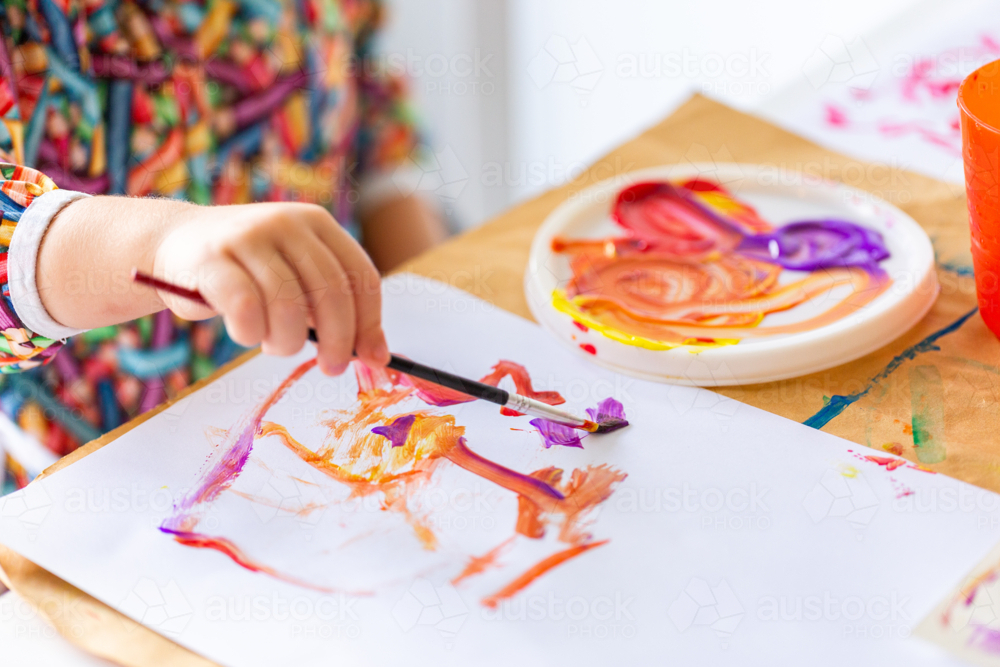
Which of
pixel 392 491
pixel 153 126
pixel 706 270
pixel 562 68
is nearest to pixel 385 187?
pixel 153 126

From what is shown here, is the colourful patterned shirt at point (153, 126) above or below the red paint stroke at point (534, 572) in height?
above

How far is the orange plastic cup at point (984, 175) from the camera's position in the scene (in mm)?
447

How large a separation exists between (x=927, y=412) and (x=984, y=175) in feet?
0.42

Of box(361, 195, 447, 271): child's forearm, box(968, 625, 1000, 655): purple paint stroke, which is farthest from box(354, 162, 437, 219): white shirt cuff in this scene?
box(968, 625, 1000, 655): purple paint stroke

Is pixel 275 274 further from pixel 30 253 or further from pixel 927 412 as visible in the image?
pixel 927 412

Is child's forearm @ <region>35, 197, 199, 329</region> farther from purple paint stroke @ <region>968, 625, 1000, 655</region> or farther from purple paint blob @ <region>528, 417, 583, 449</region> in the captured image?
A: purple paint stroke @ <region>968, 625, 1000, 655</region>

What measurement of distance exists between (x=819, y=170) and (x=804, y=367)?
27 cm

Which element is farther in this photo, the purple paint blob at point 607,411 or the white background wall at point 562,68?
the white background wall at point 562,68

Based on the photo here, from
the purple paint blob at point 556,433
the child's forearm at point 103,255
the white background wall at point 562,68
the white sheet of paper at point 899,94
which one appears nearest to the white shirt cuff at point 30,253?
the child's forearm at point 103,255

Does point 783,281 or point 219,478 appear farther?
point 783,281

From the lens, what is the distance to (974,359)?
0.51m

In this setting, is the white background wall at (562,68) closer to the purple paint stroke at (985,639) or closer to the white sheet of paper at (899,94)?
the white sheet of paper at (899,94)

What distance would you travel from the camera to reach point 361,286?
0.46 meters

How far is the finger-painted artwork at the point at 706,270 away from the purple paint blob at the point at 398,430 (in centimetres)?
13
